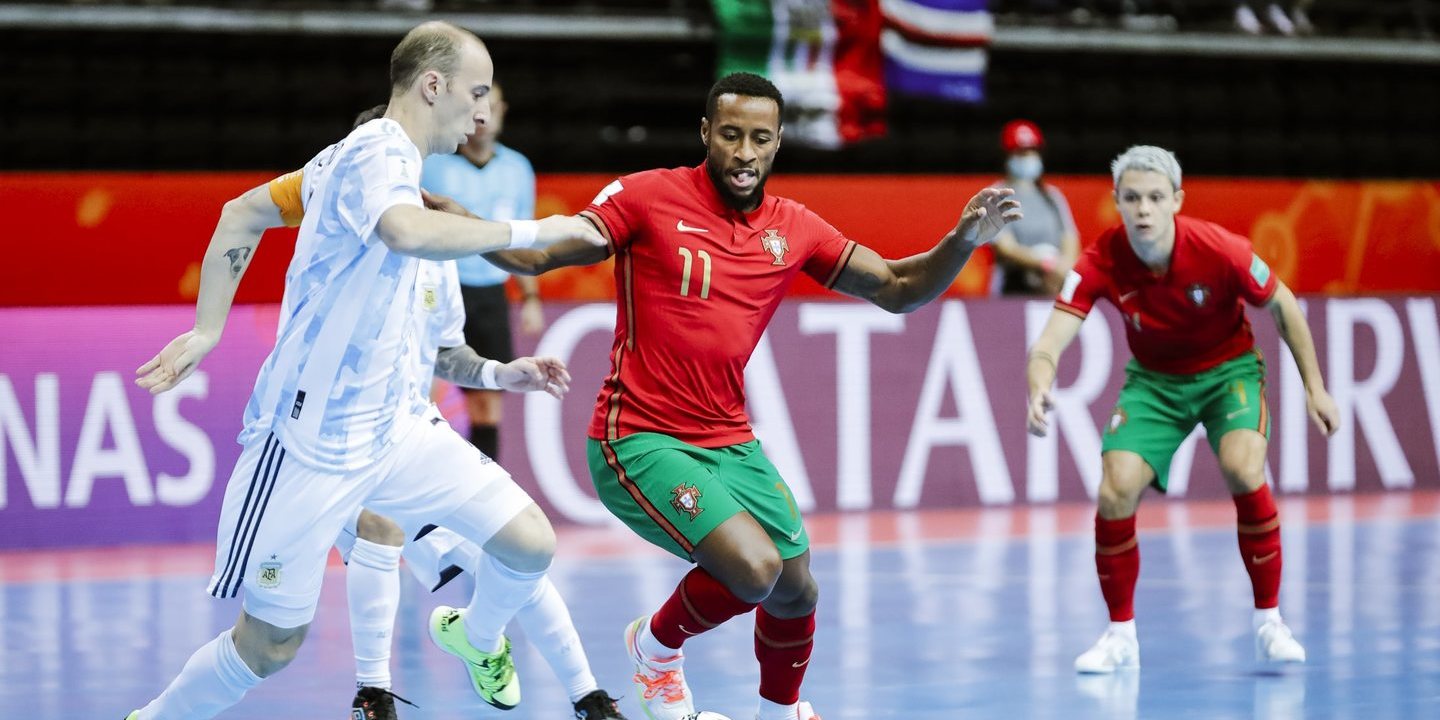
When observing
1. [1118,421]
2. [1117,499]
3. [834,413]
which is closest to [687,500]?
[1117,499]

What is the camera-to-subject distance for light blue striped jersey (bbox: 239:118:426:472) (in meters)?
4.32

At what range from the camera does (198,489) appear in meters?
9.55

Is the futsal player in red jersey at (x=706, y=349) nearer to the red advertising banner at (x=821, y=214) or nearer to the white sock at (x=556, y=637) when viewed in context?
the white sock at (x=556, y=637)

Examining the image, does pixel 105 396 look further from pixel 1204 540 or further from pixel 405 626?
pixel 1204 540

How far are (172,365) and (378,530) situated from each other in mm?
1387

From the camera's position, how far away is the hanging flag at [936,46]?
1302cm

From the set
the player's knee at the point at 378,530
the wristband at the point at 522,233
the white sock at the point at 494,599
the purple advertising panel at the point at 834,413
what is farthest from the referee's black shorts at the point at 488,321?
the wristband at the point at 522,233

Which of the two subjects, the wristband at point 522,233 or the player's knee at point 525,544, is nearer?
the wristband at point 522,233

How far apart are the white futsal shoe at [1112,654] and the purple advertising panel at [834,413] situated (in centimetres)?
408

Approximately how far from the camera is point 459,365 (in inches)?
223

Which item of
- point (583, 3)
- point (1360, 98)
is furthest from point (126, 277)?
point (1360, 98)

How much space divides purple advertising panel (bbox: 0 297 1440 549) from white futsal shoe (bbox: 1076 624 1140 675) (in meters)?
4.08

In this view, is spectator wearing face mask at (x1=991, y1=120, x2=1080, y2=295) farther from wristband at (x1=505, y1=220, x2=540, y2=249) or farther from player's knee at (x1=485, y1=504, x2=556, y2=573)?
wristband at (x1=505, y1=220, x2=540, y2=249)

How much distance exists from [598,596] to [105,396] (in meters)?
3.10
